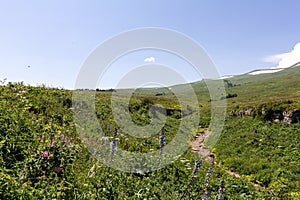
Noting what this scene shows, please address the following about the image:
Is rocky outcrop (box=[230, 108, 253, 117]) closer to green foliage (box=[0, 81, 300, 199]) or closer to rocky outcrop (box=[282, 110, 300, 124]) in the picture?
rocky outcrop (box=[282, 110, 300, 124])

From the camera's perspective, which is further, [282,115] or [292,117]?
[282,115]

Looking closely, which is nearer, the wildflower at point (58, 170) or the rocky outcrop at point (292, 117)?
the wildflower at point (58, 170)

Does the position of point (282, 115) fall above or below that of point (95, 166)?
below

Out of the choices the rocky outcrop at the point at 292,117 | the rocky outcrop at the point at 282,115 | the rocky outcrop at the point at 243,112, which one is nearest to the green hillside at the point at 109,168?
the rocky outcrop at the point at 292,117

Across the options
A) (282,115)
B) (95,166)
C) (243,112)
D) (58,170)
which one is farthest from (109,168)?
(243,112)

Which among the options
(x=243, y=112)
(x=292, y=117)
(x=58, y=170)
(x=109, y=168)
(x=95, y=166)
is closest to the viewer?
(x=58, y=170)

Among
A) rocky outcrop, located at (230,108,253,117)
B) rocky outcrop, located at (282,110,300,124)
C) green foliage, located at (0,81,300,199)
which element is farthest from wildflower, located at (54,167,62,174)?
rocky outcrop, located at (230,108,253,117)

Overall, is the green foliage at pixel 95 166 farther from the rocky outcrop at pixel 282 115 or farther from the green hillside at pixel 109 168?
the rocky outcrop at pixel 282 115

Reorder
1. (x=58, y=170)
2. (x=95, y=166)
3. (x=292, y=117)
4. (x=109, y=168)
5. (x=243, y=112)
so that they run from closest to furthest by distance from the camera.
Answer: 1. (x=58, y=170)
2. (x=109, y=168)
3. (x=95, y=166)
4. (x=292, y=117)
5. (x=243, y=112)

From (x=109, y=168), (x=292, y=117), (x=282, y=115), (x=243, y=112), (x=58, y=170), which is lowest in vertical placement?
(x=292, y=117)

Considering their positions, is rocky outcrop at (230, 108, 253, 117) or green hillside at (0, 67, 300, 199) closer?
green hillside at (0, 67, 300, 199)

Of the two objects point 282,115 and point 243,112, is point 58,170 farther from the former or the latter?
point 243,112

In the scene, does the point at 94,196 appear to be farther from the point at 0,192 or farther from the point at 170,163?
the point at 170,163

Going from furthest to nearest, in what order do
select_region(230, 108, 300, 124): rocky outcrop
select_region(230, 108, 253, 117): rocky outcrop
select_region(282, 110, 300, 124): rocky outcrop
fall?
select_region(230, 108, 253, 117): rocky outcrop, select_region(230, 108, 300, 124): rocky outcrop, select_region(282, 110, 300, 124): rocky outcrop
